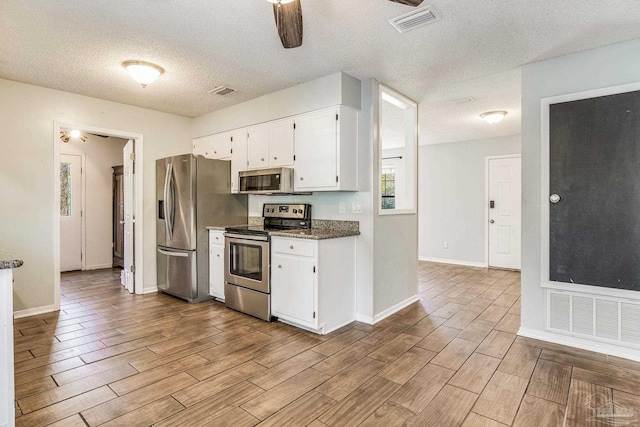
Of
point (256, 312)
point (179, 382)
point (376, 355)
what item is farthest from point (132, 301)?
point (376, 355)

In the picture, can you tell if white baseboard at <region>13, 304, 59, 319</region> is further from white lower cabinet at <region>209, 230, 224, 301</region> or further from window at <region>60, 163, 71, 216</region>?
window at <region>60, 163, 71, 216</region>

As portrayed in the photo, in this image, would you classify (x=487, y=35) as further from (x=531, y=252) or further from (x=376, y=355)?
(x=376, y=355)

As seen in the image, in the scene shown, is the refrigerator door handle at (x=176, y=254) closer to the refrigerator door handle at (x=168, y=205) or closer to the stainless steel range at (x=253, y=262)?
the refrigerator door handle at (x=168, y=205)

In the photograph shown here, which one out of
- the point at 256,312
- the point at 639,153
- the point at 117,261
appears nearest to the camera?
the point at 639,153

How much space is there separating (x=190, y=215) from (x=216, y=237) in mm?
421

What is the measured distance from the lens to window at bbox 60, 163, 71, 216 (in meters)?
5.93

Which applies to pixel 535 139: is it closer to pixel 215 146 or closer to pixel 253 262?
pixel 253 262

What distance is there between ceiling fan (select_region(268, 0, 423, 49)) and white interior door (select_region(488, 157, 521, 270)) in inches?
214

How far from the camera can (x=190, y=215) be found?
4.17 meters

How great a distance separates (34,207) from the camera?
3.72 metres

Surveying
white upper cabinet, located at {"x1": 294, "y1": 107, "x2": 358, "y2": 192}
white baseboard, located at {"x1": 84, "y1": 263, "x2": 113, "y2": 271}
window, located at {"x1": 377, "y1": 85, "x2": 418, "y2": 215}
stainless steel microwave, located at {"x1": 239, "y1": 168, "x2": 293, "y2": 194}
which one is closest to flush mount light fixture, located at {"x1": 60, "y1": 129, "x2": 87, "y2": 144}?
white baseboard, located at {"x1": 84, "y1": 263, "x2": 113, "y2": 271}

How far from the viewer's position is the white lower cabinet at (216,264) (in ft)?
13.4

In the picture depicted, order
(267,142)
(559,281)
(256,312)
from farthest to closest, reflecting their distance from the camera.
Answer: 1. (267,142)
2. (256,312)
3. (559,281)

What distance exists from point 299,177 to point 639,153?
2860 millimetres
